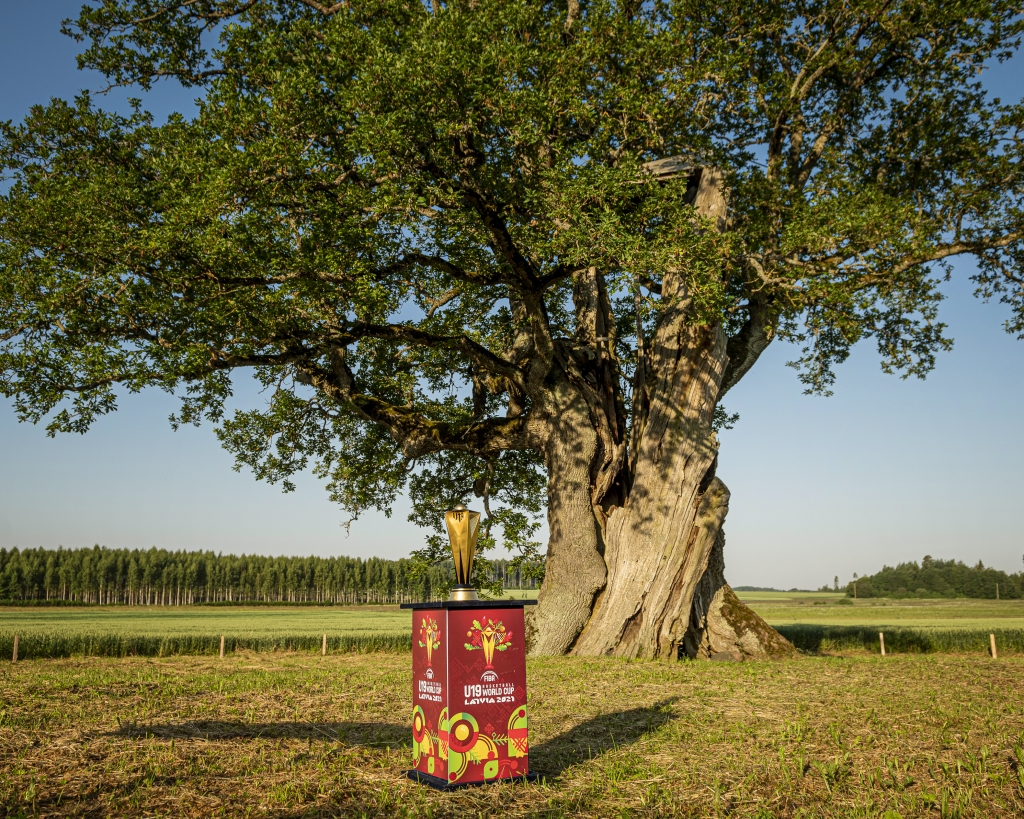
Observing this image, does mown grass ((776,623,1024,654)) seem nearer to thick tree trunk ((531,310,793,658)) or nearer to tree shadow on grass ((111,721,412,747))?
thick tree trunk ((531,310,793,658))

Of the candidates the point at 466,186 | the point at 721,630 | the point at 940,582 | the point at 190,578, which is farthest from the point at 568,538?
the point at 190,578

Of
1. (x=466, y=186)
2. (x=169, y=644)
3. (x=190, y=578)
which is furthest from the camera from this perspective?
(x=190, y=578)

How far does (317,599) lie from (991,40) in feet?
340

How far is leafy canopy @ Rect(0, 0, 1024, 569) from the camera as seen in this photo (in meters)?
11.4

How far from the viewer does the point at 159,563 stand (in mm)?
101188

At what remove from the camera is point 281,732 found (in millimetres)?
7426

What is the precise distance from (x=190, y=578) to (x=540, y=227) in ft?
338

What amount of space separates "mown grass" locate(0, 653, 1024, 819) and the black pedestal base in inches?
3.0

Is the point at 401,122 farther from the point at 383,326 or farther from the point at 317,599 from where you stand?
the point at 317,599

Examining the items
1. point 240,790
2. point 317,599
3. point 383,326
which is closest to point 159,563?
point 317,599

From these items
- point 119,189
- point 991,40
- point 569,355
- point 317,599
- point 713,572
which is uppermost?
point 991,40

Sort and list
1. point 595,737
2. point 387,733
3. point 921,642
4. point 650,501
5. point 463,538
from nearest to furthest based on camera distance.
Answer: point 463,538 < point 595,737 < point 387,733 < point 650,501 < point 921,642

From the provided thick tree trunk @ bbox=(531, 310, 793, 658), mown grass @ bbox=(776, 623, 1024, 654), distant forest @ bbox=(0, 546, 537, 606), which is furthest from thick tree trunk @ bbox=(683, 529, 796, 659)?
distant forest @ bbox=(0, 546, 537, 606)

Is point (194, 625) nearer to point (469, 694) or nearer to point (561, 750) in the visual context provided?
point (561, 750)
